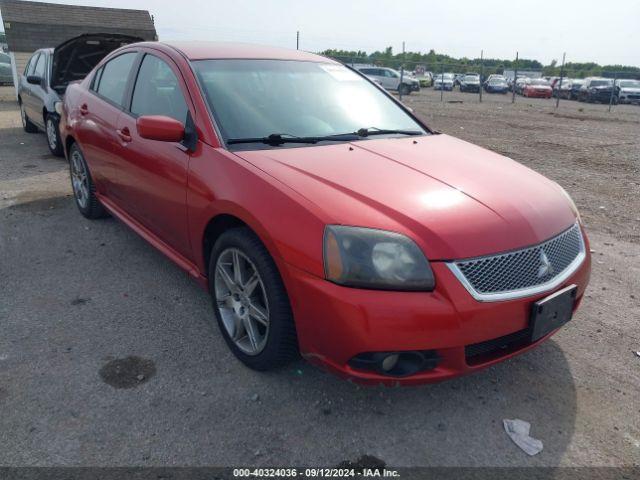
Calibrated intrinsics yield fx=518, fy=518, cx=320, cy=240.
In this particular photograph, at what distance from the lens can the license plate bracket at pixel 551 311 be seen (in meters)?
2.28

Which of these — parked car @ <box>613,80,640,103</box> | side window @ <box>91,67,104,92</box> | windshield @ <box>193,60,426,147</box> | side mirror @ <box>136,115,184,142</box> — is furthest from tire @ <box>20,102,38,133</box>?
parked car @ <box>613,80,640,103</box>

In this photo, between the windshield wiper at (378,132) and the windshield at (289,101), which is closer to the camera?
the windshield at (289,101)

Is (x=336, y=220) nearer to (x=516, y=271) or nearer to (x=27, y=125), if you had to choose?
(x=516, y=271)

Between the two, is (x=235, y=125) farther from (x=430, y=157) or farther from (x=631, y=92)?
(x=631, y=92)

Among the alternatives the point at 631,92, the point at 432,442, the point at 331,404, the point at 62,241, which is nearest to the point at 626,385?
the point at 432,442

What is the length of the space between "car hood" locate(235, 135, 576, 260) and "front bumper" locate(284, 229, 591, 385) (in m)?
0.21

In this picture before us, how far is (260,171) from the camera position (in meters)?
2.56

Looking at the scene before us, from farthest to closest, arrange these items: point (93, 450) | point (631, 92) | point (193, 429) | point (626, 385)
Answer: point (631, 92), point (626, 385), point (193, 429), point (93, 450)

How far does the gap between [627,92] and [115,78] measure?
3013 centimetres

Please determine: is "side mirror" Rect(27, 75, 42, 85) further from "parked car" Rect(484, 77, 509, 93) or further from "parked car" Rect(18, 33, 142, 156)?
"parked car" Rect(484, 77, 509, 93)

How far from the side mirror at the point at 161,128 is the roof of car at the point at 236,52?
67 centimetres

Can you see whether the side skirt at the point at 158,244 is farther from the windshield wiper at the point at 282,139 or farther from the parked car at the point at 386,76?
the parked car at the point at 386,76

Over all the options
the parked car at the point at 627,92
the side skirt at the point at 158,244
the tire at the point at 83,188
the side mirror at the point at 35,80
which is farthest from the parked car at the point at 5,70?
the parked car at the point at 627,92

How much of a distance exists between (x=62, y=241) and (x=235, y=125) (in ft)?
8.25
